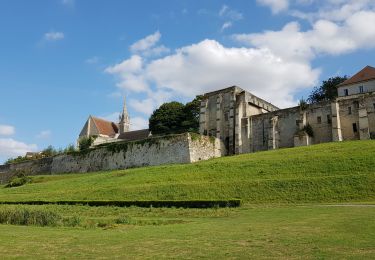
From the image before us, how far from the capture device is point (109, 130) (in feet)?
334

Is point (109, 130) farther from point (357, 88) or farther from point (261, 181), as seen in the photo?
point (261, 181)

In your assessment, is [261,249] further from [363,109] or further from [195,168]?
[363,109]

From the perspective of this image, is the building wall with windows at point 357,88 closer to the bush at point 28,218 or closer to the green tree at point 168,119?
the green tree at point 168,119

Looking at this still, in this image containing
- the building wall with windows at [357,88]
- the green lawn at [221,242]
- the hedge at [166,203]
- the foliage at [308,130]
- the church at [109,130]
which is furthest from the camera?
the church at [109,130]

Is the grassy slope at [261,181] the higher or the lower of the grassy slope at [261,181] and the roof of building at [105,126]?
the lower

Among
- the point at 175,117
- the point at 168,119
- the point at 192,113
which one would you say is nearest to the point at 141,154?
the point at 168,119

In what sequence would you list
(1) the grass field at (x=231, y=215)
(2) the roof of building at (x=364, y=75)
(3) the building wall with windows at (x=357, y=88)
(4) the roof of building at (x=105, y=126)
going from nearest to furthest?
(1) the grass field at (x=231, y=215), (3) the building wall with windows at (x=357, y=88), (2) the roof of building at (x=364, y=75), (4) the roof of building at (x=105, y=126)

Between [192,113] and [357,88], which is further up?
[192,113]

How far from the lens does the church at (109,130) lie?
89812mm

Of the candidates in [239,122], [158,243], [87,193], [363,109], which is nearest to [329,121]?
[363,109]

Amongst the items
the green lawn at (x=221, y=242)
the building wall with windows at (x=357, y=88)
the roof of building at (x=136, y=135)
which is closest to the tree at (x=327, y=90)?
the building wall with windows at (x=357, y=88)

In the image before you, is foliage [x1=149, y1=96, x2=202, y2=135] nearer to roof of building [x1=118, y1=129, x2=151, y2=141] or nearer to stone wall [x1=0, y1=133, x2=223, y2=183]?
roof of building [x1=118, y1=129, x2=151, y2=141]

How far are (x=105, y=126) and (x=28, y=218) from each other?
277 ft

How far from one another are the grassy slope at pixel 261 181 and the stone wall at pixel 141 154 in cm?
882
